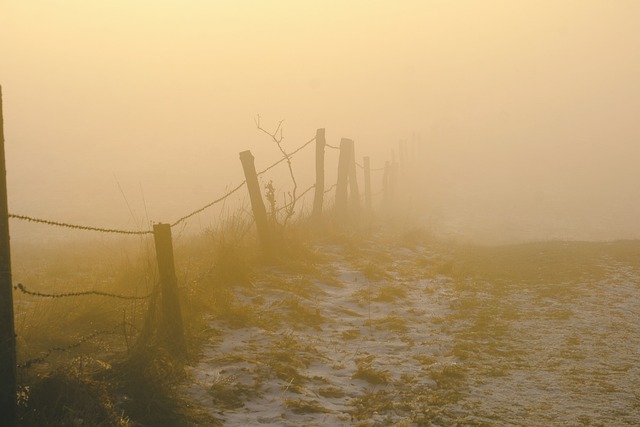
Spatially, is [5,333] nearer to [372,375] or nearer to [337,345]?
[372,375]

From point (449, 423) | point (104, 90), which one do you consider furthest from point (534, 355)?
point (104, 90)

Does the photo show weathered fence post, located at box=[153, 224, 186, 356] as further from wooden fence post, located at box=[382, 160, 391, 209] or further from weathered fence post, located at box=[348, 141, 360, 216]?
wooden fence post, located at box=[382, 160, 391, 209]

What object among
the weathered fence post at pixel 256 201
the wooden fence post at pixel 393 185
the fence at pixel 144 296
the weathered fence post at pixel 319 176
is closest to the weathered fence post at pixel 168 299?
the fence at pixel 144 296

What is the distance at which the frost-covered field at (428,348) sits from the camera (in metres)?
6.41

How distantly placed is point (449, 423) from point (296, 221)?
8.98 m

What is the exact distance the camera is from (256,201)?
457 inches

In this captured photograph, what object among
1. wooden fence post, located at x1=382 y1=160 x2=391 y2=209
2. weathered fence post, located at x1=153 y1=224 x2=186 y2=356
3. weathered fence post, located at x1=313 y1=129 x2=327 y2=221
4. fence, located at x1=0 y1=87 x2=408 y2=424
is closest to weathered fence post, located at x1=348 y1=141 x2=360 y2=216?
weathered fence post, located at x1=313 y1=129 x2=327 y2=221

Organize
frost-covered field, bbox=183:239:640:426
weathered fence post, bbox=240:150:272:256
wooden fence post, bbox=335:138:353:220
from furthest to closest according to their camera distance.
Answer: wooden fence post, bbox=335:138:353:220 → weathered fence post, bbox=240:150:272:256 → frost-covered field, bbox=183:239:640:426

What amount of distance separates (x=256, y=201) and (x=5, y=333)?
691cm

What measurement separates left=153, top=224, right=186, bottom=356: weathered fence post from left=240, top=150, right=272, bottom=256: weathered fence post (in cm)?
430

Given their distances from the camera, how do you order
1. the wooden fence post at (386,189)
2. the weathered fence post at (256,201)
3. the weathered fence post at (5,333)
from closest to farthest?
1. the weathered fence post at (5,333)
2. the weathered fence post at (256,201)
3. the wooden fence post at (386,189)

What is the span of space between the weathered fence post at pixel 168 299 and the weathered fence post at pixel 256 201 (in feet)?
14.1

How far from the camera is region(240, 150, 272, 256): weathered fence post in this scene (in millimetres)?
11422

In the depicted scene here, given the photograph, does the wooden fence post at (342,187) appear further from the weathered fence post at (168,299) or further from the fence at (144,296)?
the weathered fence post at (168,299)
